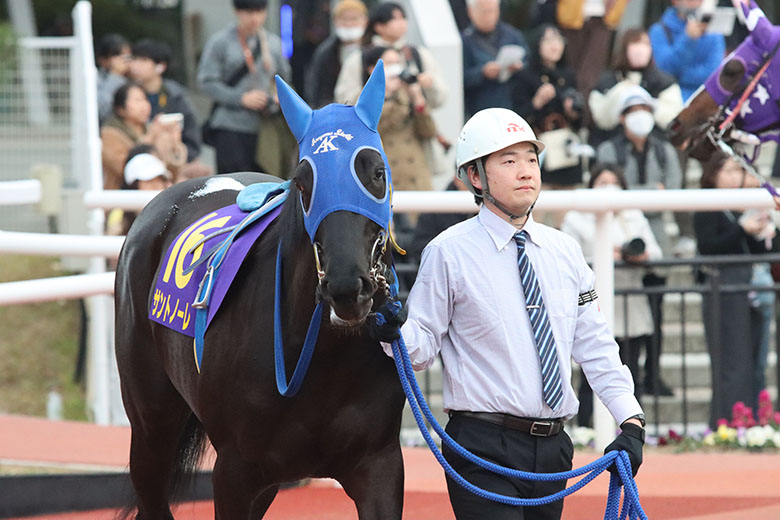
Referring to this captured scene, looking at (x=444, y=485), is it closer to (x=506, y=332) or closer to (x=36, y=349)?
(x=506, y=332)

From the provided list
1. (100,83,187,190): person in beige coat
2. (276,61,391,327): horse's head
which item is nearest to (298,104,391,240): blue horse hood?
(276,61,391,327): horse's head

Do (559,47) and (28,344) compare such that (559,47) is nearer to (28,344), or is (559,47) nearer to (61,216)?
(61,216)

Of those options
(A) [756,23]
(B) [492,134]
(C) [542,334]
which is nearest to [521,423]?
(C) [542,334]

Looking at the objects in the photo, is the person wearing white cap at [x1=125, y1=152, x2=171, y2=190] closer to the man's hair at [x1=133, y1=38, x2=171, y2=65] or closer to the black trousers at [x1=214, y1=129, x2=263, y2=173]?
the black trousers at [x1=214, y1=129, x2=263, y2=173]

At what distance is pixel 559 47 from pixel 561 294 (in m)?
6.03

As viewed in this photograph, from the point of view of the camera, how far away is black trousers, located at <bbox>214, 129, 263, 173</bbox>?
9.18 meters

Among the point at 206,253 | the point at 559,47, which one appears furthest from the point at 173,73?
the point at 206,253

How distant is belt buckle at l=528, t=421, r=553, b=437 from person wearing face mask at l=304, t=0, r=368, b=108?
238 inches

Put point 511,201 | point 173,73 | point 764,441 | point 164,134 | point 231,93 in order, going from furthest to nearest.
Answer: point 173,73 < point 231,93 < point 164,134 < point 764,441 < point 511,201

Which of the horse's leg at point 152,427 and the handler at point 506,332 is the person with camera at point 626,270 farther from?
the handler at point 506,332

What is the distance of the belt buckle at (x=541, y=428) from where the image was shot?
3574 mm

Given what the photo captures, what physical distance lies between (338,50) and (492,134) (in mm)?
6055

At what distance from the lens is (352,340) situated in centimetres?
357

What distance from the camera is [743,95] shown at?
5652mm
